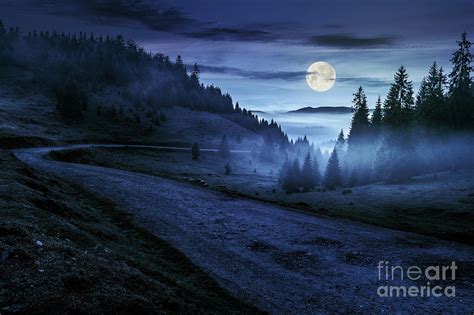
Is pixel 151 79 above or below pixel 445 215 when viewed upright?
above

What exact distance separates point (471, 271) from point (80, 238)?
2213cm

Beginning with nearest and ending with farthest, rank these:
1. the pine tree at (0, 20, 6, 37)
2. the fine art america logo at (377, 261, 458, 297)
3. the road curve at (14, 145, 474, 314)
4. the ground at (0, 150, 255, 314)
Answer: the ground at (0, 150, 255, 314) < the road curve at (14, 145, 474, 314) < the fine art america logo at (377, 261, 458, 297) < the pine tree at (0, 20, 6, 37)

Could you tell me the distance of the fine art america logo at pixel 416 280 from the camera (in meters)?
16.5

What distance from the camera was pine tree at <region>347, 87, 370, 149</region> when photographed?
6838 cm

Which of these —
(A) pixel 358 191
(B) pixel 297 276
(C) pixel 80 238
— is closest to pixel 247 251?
(B) pixel 297 276

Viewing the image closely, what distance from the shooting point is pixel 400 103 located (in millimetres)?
57000

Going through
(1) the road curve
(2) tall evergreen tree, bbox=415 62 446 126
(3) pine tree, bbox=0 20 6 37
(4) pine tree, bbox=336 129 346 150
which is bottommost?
(1) the road curve

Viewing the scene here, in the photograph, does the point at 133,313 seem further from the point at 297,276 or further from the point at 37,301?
the point at 297,276

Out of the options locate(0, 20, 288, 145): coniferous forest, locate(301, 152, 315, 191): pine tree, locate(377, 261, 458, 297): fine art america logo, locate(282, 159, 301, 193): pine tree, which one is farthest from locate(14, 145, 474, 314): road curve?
locate(0, 20, 288, 145): coniferous forest

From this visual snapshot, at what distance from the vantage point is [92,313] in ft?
30.9

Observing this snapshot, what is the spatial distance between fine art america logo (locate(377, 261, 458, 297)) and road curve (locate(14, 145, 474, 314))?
0.30 metres

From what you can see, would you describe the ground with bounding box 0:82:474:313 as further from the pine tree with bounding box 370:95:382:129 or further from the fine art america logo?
the pine tree with bounding box 370:95:382:129

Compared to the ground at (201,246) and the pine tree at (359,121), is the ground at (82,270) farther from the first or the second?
the pine tree at (359,121)

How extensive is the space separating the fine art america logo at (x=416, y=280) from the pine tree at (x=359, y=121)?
167ft
